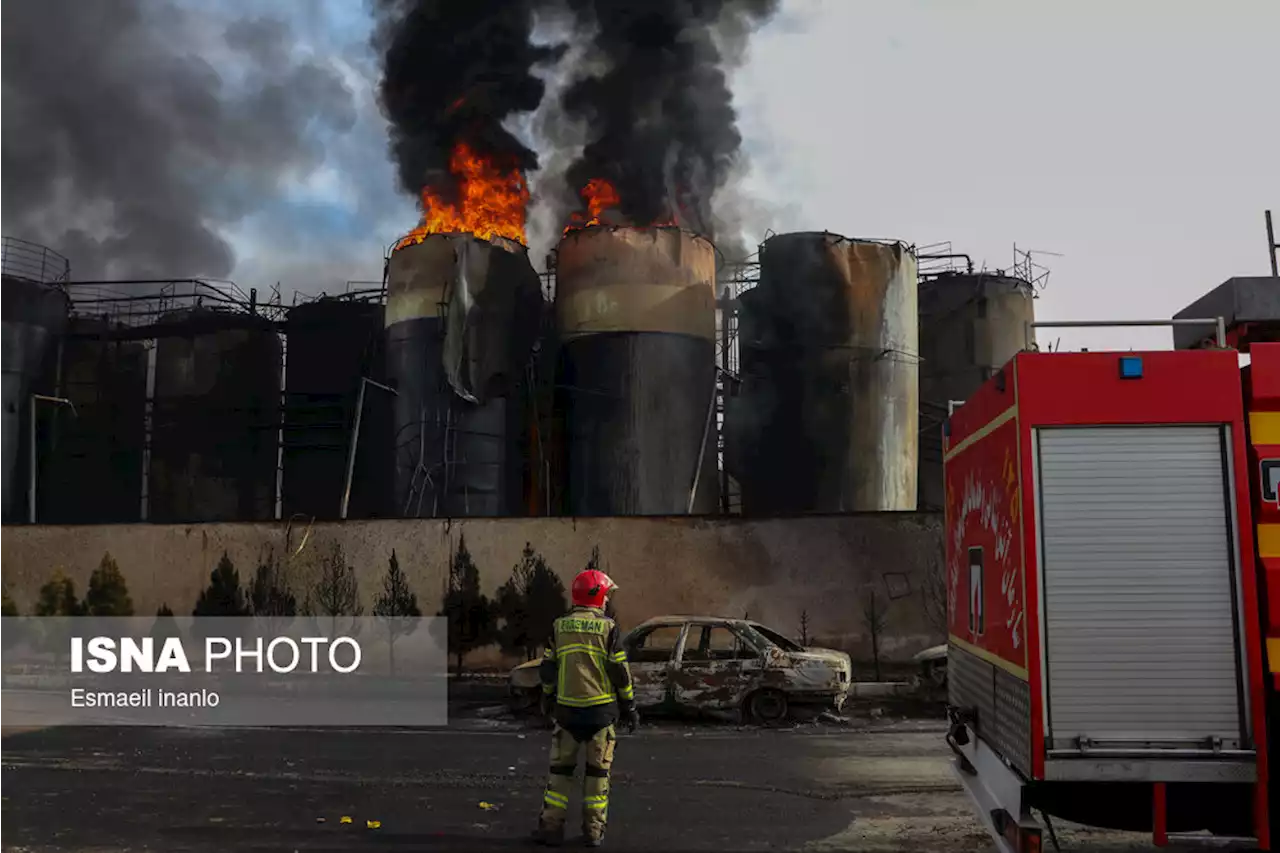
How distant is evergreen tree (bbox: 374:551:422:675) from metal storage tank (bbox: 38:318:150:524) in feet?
57.8

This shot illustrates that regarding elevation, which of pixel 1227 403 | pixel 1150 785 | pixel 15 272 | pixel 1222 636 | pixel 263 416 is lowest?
pixel 1150 785

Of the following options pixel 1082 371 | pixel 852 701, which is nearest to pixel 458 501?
pixel 852 701

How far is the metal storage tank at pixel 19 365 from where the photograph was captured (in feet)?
94.3

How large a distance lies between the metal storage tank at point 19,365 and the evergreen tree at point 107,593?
40.4 ft

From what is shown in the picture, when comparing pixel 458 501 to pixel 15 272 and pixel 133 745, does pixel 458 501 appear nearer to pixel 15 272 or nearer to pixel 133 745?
pixel 133 745

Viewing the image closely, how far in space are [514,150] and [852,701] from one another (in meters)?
19.9

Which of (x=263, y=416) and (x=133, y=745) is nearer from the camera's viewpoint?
(x=133, y=745)

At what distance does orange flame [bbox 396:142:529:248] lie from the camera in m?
29.2

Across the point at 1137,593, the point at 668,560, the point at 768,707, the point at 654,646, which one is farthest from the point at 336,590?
the point at 1137,593

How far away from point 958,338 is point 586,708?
27.5 m

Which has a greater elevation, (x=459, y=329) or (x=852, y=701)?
(x=459, y=329)

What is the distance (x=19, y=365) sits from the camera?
29266mm

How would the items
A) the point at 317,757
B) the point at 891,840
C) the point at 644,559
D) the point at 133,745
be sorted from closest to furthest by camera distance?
the point at 891,840, the point at 317,757, the point at 133,745, the point at 644,559

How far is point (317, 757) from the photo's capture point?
10578 millimetres
